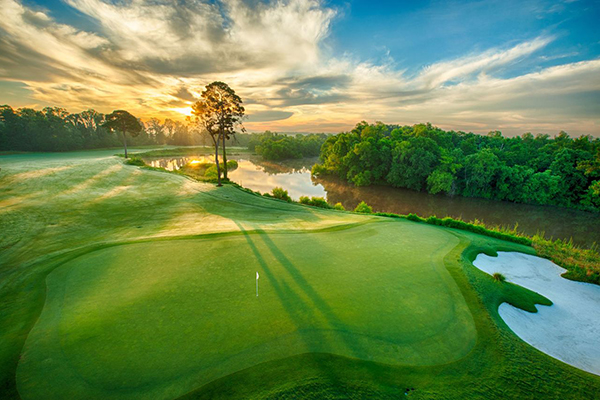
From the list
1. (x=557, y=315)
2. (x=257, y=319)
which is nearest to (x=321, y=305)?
(x=257, y=319)

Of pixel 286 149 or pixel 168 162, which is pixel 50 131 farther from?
pixel 286 149

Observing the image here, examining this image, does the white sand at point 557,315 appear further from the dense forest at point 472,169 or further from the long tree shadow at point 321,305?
the dense forest at point 472,169

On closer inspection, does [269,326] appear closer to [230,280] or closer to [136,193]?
[230,280]

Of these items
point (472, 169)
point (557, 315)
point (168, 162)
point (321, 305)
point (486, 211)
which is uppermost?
point (472, 169)

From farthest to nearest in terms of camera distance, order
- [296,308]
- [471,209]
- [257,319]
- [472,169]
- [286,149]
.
Answer: [286,149], [472,169], [471,209], [296,308], [257,319]

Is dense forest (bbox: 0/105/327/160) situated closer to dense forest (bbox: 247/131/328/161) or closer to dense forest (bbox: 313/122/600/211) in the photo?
dense forest (bbox: 247/131/328/161)

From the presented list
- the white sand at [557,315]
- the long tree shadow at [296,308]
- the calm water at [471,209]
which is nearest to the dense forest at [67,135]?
the calm water at [471,209]
